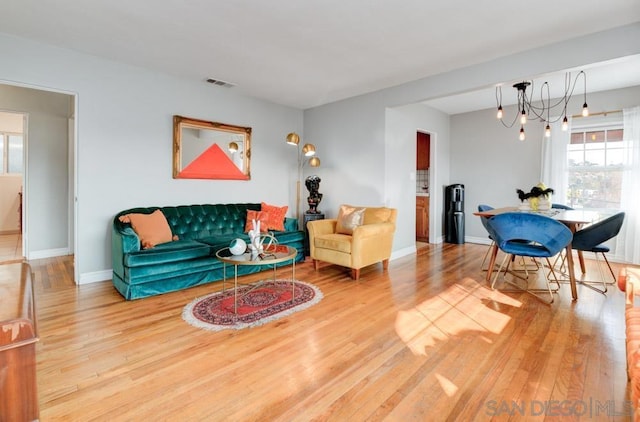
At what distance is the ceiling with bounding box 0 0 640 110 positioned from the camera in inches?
103

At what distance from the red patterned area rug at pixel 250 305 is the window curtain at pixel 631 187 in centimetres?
458

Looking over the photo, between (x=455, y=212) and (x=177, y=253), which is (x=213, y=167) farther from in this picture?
(x=455, y=212)

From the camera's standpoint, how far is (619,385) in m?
1.85

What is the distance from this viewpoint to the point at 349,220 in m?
4.40

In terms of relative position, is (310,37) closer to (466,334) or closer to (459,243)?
(466,334)

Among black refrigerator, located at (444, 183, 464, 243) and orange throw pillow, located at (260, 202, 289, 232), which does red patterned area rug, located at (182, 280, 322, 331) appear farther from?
black refrigerator, located at (444, 183, 464, 243)

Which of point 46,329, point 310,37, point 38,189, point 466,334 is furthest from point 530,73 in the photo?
point 38,189

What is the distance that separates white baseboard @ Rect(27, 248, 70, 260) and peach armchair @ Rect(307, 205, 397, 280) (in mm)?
4089

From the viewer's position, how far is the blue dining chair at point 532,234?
3.16 meters

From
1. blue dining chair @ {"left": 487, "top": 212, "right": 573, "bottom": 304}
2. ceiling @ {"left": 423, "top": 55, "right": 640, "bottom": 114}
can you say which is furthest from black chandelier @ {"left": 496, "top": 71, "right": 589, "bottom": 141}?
blue dining chair @ {"left": 487, "top": 212, "right": 573, "bottom": 304}

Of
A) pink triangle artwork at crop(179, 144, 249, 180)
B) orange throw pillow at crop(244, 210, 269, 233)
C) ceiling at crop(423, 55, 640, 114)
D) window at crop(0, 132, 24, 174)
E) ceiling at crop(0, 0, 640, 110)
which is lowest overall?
orange throw pillow at crop(244, 210, 269, 233)

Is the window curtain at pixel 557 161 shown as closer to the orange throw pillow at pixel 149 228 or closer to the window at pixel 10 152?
the orange throw pillow at pixel 149 228

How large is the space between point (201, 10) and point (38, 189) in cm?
428

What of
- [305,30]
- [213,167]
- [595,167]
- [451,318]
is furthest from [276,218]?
[595,167]
